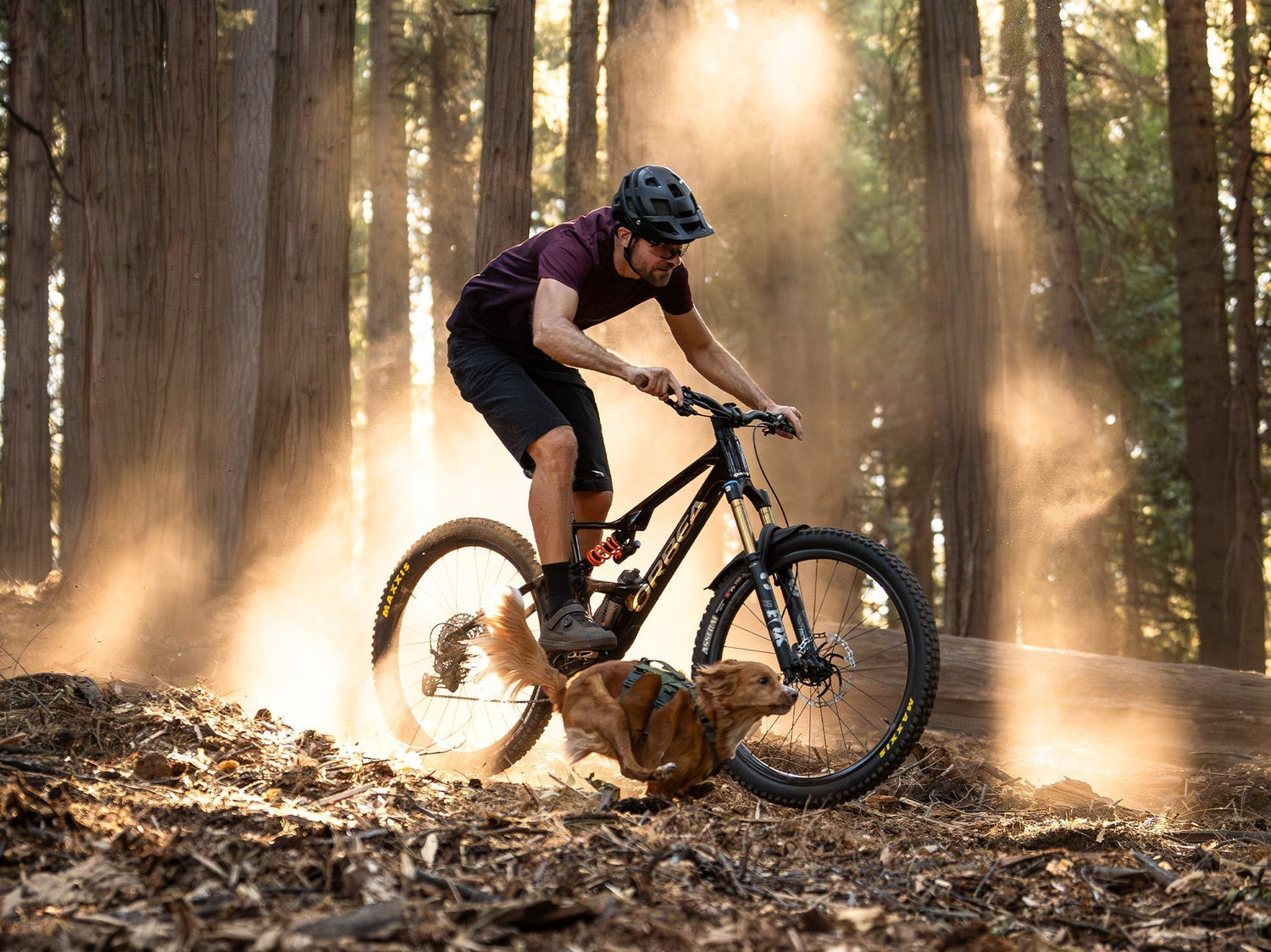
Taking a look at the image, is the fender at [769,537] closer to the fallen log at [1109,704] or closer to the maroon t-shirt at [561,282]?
the maroon t-shirt at [561,282]

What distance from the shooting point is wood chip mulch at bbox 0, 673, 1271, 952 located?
2.52 metres

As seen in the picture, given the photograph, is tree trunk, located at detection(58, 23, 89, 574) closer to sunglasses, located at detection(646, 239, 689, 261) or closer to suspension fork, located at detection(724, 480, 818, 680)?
sunglasses, located at detection(646, 239, 689, 261)

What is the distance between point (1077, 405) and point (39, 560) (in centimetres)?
1185

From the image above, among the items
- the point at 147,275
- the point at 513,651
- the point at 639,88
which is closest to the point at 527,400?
the point at 513,651

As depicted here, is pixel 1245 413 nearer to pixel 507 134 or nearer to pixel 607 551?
pixel 507 134

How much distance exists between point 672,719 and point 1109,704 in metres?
3.89

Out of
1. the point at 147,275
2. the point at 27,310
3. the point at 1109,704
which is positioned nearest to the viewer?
the point at 1109,704

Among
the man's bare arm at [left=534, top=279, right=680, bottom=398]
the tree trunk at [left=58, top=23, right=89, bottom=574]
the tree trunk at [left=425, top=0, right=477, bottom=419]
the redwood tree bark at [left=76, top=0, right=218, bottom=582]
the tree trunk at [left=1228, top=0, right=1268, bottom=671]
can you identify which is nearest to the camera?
the man's bare arm at [left=534, top=279, right=680, bottom=398]

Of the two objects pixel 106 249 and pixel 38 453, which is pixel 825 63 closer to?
pixel 106 249

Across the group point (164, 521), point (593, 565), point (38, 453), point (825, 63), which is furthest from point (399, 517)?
point (825, 63)

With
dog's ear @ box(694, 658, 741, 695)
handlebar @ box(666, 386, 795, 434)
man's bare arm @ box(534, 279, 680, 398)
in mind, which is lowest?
dog's ear @ box(694, 658, 741, 695)

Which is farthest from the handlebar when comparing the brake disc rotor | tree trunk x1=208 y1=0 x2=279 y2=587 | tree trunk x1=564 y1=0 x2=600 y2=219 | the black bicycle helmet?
tree trunk x1=564 y1=0 x2=600 y2=219

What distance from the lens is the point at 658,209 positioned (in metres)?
4.58

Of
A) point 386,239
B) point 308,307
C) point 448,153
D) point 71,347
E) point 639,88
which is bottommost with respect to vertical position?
point 308,307
